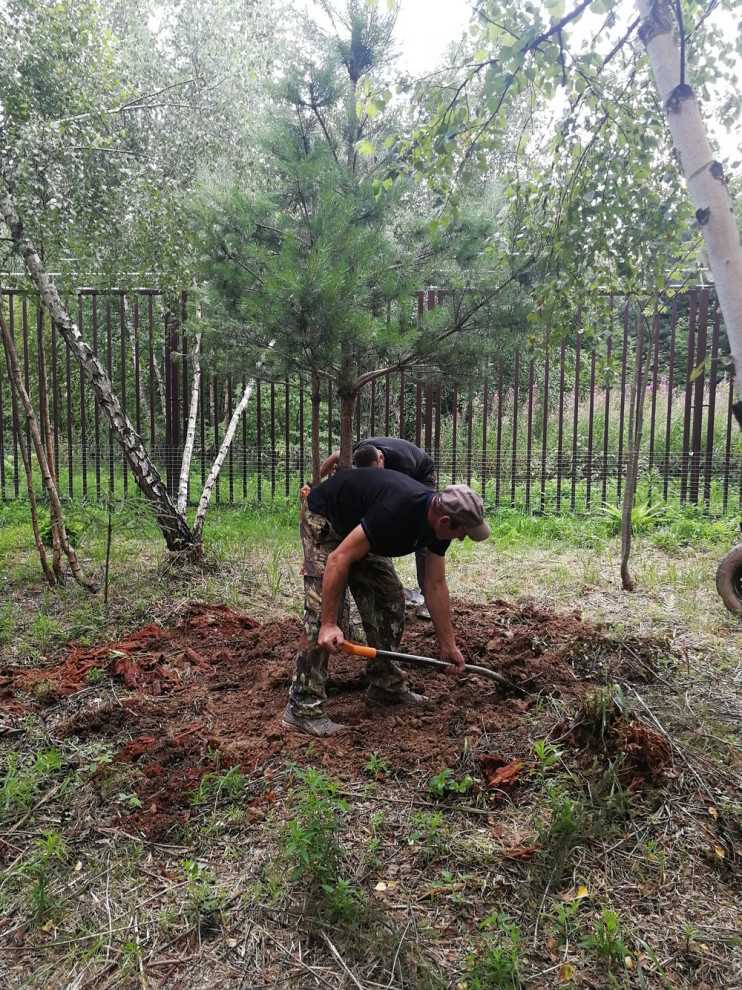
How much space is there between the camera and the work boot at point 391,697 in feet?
10.5

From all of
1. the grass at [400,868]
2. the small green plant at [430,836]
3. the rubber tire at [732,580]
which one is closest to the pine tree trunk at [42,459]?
the grass at [400,868]

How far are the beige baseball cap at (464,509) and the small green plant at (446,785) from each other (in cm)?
87

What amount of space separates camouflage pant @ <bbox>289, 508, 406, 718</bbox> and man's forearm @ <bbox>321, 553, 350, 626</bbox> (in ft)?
1.02

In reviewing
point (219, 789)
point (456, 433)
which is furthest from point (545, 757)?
point (456, 433)

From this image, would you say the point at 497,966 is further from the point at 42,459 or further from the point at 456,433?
the point at 456,433

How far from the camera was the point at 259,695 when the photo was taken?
132 inches

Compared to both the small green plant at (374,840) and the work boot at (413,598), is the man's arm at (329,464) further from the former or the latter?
the small green plant at (374,840)

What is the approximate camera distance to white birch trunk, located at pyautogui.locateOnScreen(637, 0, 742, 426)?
2.16 metres

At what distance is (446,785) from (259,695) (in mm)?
1180

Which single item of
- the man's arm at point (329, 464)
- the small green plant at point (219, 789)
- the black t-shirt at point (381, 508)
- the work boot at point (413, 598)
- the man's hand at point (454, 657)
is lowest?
the small green plant at point (219, 789)

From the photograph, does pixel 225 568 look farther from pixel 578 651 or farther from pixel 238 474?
pixel 238 474

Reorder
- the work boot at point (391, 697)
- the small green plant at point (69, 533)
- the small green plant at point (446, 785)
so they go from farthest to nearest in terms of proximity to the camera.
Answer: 1. the small green plant at point (69, 533)
2. the work boot at point (391, 697)
3. the small green plant at point (446, 785)

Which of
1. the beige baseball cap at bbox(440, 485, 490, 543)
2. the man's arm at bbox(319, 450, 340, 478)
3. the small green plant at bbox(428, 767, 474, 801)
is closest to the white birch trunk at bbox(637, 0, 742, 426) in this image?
the beige baseball cap at bbox(440, 485, 490, 543)

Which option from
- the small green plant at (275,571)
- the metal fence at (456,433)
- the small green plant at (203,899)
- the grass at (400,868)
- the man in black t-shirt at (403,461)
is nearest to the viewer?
the grass at (400,868)
